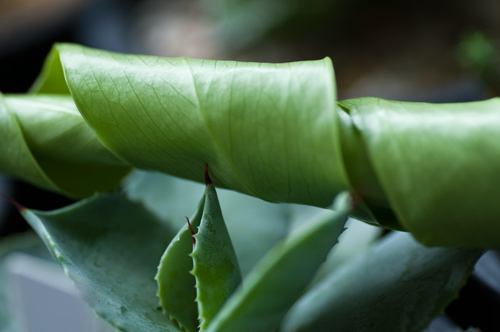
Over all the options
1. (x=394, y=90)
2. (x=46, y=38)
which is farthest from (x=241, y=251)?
(x=46, y=38)

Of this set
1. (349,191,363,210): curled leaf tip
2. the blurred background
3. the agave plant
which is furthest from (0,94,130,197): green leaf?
the blurred background

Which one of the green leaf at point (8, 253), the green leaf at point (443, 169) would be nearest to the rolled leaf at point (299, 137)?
the green leaf at point (443, 169)

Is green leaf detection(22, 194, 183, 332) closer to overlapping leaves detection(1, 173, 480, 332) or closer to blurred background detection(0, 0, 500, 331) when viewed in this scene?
overlapping leaves detection(1, 173, 480, 332)

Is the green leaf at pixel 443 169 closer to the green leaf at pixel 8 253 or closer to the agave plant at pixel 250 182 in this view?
the agave plant at pixel 250 182

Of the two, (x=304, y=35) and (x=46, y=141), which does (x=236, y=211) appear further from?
(x=304, y=35)

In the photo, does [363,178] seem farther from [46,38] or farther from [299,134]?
[46,38]

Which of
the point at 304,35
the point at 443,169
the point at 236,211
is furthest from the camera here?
the point at 304,35

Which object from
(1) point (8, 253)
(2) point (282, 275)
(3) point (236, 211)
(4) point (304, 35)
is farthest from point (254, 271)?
(4) point (304, 35)
